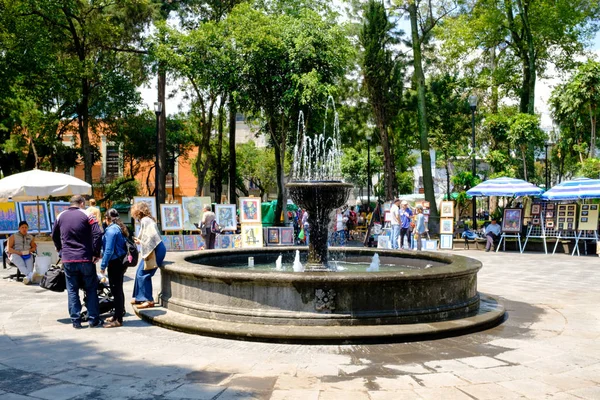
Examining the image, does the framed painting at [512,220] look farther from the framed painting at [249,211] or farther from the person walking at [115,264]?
the person walking at [115,264]

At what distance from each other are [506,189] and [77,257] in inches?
620

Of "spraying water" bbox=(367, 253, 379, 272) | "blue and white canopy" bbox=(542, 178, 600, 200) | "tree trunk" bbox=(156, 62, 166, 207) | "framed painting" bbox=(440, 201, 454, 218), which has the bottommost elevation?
"spraying water" bbox=(367, 253, 379, 272)

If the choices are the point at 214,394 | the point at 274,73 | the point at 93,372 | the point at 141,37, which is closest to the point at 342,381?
the point at 214,394

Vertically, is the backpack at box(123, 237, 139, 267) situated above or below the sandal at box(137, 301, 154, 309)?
above

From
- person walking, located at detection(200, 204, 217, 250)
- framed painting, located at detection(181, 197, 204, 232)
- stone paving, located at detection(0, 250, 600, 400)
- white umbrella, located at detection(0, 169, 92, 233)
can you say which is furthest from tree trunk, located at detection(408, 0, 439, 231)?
stone paving, located at detection(0, 250, 600, 400)

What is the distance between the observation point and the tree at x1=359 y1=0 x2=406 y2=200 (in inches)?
1068

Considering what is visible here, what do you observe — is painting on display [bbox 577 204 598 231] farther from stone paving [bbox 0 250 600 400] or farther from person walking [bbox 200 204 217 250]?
person walking [bbox 200 204 217 250]

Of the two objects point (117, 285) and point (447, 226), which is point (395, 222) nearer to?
point (447, 226)

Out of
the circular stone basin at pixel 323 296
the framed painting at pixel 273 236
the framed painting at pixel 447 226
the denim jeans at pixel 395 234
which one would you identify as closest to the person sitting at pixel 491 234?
the framed painting at pixel 447 226

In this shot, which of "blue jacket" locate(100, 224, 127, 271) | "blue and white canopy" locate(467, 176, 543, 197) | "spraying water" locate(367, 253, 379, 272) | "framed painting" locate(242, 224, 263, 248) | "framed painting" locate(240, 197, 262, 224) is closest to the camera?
"blue jacket" locate(100, 224, 127, 271)

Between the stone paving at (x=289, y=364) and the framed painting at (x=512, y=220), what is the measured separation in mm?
11286

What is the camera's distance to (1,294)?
9.95m

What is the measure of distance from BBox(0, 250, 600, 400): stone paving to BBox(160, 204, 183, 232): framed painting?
1118cm

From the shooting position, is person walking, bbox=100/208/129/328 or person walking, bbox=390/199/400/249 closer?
person walking, bbox=100/208/129/328
